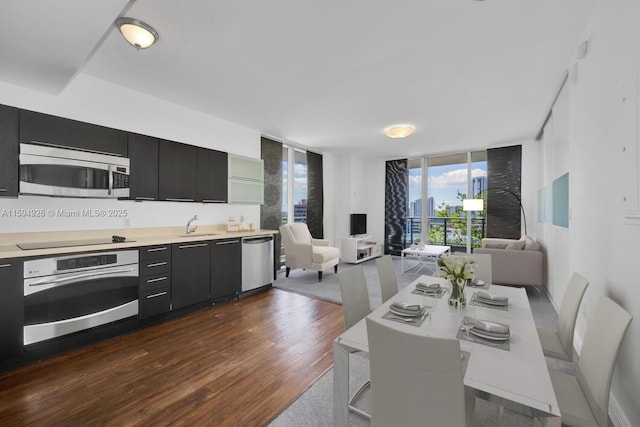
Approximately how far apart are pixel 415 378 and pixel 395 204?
7.15m

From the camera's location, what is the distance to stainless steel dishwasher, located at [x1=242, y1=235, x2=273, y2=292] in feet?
14.0

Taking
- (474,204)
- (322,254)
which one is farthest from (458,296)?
(474,204)

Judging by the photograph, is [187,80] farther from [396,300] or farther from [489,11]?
[396,300]

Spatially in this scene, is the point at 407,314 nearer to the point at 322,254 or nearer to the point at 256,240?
the point at 256,240

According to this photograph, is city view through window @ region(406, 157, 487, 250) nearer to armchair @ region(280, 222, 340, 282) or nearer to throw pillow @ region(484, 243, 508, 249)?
throw pillow @ region(484, 243, 508, 249)

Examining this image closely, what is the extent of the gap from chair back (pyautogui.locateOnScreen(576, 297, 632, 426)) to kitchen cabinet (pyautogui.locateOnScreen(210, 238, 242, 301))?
12.0ft

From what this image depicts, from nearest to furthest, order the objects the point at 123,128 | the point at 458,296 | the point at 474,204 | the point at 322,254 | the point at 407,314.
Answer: the point at 407,314, the point at 458,296, the point at 123,128, the point at 322,254, the point at 474,204

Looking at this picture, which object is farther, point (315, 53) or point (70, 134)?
point (70, 134)

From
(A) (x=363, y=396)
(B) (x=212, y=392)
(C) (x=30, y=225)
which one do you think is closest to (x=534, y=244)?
(A) (x=363, y=396)

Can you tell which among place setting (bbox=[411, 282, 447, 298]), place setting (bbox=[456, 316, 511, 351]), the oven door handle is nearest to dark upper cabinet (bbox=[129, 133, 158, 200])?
the oven door handle

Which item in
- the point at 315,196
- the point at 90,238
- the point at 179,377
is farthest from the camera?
the point at 315,196

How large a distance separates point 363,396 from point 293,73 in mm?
3066

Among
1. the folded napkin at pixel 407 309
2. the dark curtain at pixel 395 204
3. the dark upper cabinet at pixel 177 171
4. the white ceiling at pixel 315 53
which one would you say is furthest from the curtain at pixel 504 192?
the dark upper cabinet at pixel 177 171

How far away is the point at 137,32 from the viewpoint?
2.25 m
